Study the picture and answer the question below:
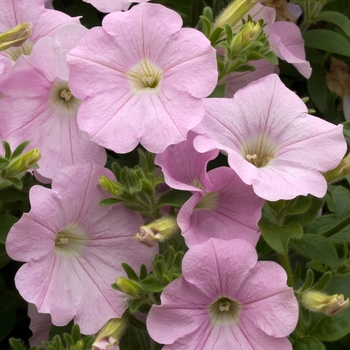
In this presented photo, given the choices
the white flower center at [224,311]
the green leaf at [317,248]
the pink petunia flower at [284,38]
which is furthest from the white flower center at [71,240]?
the pink petunia flower at [284,38]

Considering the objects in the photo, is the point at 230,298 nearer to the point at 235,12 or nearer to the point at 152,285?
the point at 152,285

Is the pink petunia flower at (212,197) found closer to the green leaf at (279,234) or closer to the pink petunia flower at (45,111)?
the green leaf at (279,234)

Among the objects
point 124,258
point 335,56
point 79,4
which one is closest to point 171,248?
point 124,258

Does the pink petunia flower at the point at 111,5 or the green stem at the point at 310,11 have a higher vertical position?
the pink petunia flower at the point at 111,5

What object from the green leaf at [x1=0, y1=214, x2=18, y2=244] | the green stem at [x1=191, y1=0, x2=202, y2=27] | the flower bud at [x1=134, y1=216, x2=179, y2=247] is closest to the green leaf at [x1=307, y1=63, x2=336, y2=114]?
the green stem at [x1=191, y1=0, x2=202, y2=27]

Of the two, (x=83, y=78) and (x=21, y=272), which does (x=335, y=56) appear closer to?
(x=83, y=78)
